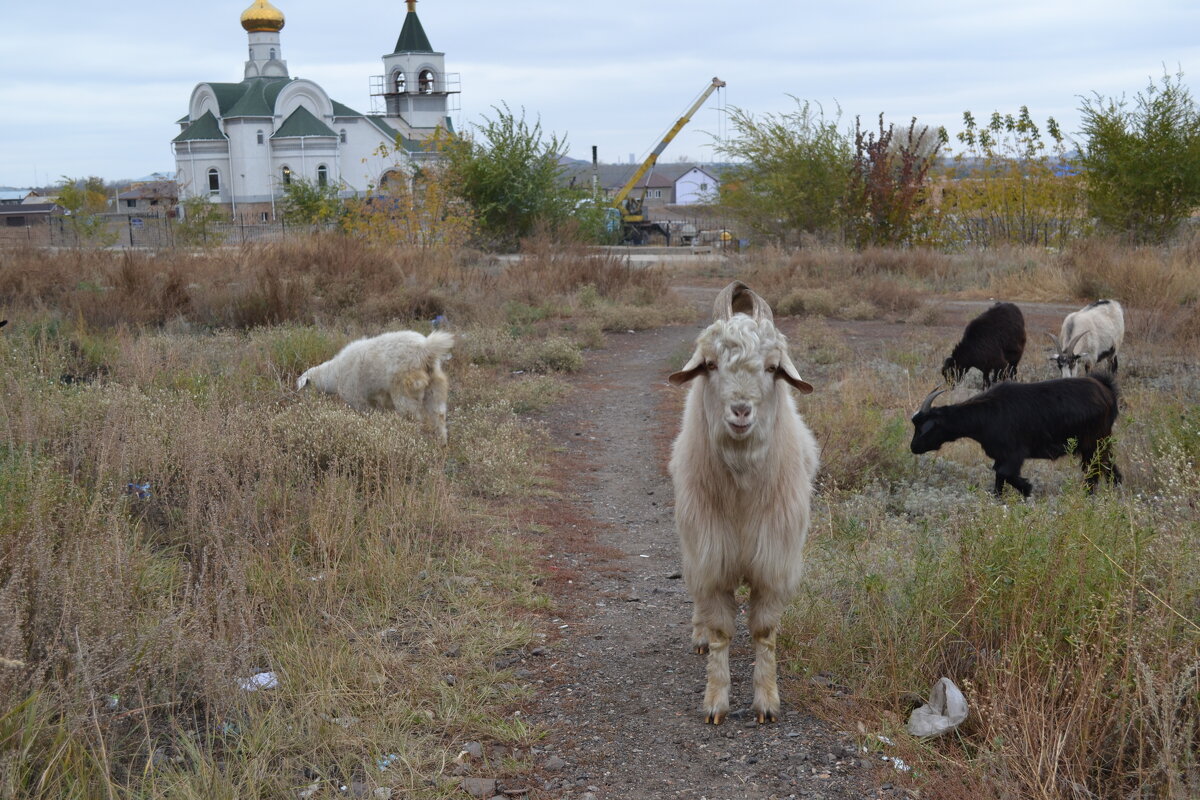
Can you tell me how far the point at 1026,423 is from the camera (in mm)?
7742

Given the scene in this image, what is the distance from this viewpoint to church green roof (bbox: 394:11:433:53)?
219 ft

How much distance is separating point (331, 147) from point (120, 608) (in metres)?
58.6

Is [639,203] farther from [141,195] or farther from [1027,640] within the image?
[1027,640]

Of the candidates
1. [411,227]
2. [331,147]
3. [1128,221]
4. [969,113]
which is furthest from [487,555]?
[331,147]

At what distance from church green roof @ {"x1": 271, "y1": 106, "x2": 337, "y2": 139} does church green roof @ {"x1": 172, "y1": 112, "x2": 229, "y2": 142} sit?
3991 mm

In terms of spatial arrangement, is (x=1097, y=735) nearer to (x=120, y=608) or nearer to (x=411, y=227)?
(x=120, y=608)

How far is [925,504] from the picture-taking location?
7.17 meters

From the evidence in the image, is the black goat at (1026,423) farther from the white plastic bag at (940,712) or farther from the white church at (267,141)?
the white church at (267,141)

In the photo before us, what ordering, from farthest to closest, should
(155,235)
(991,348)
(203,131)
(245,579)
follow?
(203,131) < (155,235) < (991,348) < (245,579)

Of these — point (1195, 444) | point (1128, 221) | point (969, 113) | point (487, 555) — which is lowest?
point (487, 555)

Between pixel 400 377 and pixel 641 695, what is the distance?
4856 mm

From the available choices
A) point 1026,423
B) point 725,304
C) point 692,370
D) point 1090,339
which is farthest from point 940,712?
point 1090,339

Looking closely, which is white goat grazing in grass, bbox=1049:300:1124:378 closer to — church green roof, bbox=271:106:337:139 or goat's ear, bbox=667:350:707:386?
goat's ear, bbox=667:350:707:386

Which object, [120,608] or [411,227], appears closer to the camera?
[120,608]
